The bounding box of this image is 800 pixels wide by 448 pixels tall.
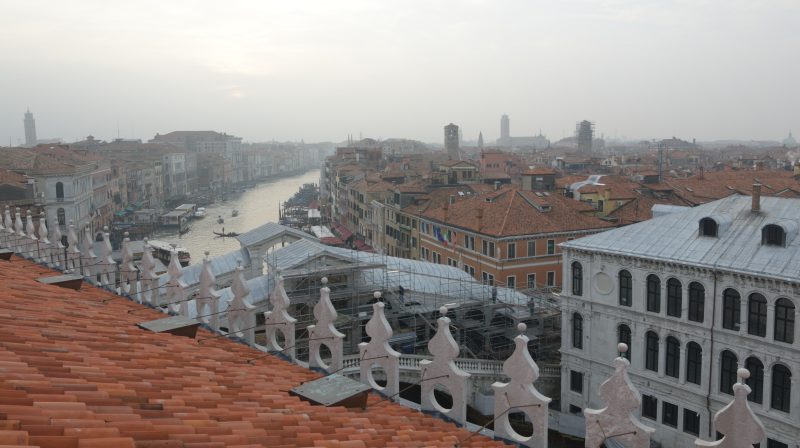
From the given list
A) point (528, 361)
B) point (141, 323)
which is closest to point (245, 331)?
point (141, 323)

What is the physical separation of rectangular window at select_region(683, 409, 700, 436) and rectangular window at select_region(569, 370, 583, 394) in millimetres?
4317

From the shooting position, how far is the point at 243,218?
9175 centimetres

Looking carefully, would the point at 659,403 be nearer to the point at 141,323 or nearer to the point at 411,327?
the point at 411,327

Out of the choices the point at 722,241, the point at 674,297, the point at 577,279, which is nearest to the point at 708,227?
the point at 722,241

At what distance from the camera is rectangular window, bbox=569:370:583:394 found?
25562mm

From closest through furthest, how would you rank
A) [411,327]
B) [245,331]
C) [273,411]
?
[273,411], [245,331], [411,327]

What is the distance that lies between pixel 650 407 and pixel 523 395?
1923 cm

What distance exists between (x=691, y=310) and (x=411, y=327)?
1107cm

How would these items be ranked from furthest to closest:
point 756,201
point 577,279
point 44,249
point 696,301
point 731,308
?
point 577,279 → point 756,201 → point 696,301 → point 731,308 → point 44,249

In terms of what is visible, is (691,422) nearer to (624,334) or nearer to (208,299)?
(624,334)

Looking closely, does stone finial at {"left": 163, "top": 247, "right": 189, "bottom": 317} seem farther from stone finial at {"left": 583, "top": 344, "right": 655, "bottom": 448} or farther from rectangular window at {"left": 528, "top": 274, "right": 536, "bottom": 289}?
rectangular window at {"left": 528, "top": 274, "right": 536, "bottom": 289}

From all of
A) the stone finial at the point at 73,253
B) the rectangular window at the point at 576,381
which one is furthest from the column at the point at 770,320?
the stone finial at the point at 73,253

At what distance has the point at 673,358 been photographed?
878 inches

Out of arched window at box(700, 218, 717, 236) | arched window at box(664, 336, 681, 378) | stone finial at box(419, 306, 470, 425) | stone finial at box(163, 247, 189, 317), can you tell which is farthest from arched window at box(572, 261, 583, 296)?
stone finial at box(419, 306, 470, 425)
